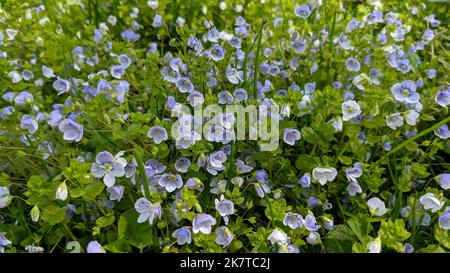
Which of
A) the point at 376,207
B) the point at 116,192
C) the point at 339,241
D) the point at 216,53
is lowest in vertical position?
the point at 339,241

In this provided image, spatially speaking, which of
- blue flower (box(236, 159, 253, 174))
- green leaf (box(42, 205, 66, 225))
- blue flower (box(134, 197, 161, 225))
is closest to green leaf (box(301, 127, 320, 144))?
blue flower (box(236, 159, 253, 174))

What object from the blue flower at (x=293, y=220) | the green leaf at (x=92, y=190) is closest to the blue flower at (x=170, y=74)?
the green leaf at (x=92, y=190)

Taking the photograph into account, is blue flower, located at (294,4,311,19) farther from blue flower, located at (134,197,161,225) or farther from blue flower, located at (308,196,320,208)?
blue flower, located at (134,197,161,225)

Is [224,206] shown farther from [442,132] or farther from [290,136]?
[442,132]

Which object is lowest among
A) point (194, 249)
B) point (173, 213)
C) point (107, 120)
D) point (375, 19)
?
point (194, 249)

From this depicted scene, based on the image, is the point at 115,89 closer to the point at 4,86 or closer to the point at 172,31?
the point at 4,86

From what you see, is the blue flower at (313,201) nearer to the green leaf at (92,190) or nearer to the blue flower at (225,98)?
the blue flower at (225,98)

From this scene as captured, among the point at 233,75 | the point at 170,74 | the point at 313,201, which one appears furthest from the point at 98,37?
the point at 313,201
